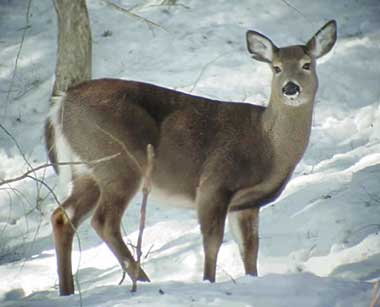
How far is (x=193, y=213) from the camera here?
9141 mm

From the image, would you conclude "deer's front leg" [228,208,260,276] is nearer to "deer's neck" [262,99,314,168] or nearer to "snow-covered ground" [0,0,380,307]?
"snow-covered ground" [0,0,380,307]

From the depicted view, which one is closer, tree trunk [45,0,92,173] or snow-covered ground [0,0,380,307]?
snow-covered ground [0,0,380,307]

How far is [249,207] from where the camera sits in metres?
7.11

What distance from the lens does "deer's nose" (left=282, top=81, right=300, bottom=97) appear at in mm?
6957

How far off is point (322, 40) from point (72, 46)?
3532 millimetres

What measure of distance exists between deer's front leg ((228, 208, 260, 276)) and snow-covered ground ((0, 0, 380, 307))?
20cm

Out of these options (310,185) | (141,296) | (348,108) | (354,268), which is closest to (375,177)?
(310,185)

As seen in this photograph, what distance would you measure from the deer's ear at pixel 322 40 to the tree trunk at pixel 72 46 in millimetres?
3339

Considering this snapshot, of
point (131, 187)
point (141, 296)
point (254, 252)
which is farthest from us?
point (254, 252)

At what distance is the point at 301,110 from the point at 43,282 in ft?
9.60

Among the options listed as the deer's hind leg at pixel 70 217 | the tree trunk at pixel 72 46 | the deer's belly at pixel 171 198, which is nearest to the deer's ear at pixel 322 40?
the deer's belly at pixel 171 198

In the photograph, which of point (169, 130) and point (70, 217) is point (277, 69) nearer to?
point (169, 130)

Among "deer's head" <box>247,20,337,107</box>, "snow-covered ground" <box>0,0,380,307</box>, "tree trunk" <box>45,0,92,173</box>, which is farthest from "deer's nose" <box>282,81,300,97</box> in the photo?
"tree trunk" <box>45,0,92,173</box>

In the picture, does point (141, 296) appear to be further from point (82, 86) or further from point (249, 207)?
point (82, 86)
